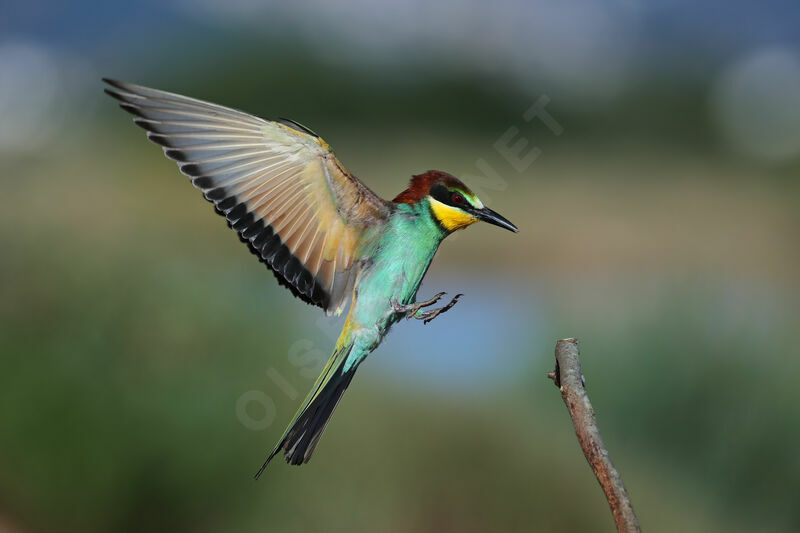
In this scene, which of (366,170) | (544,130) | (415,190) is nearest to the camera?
(415,190)

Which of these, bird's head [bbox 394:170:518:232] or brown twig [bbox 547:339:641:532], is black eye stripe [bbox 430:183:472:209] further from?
brown twig [bbox 547:339:641:532]

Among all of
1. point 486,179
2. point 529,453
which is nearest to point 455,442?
point 529,453

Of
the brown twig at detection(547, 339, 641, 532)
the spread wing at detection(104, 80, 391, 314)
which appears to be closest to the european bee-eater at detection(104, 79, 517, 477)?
the spread wing at detection(104, 80, 391, 314)

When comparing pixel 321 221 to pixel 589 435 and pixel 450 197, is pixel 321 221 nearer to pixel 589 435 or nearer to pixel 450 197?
pixel 450 197

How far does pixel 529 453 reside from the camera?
3018mm

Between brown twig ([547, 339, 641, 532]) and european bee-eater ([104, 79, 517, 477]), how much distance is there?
349mm

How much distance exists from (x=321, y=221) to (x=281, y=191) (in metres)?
0.10

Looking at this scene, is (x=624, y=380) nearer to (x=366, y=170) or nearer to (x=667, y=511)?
(x=667, y=511)

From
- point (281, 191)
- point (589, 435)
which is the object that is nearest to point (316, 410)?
point (281, 191)

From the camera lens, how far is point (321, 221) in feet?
5.64

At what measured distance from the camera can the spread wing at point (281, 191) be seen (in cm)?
160

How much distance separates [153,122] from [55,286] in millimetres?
2031

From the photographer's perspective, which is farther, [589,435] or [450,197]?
[450,197]

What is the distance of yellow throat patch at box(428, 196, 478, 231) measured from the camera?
5.67 ft
